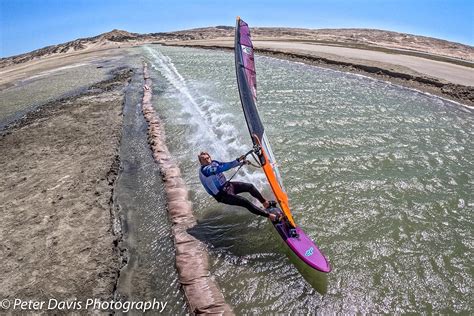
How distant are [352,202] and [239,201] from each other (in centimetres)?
341

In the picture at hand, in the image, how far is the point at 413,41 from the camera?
76.8 meters

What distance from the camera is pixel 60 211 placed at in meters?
10.2

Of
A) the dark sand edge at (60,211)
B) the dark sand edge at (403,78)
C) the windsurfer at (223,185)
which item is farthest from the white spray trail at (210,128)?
the dark sand edge at (403,78)

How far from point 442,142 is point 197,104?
13332 millimetres

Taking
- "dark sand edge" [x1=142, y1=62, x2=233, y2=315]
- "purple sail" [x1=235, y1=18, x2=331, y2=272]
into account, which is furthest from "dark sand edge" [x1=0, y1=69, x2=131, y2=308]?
"purple sail" [x1=235, y1=18, x2=331, y2=272]

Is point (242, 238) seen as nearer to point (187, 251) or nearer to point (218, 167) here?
point (187, 251)

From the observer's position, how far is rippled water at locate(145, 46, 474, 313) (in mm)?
7332

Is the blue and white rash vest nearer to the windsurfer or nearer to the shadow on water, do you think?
the windsurfer

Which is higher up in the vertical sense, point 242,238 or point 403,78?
point 403,78

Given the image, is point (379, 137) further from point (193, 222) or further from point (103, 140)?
point (103, 140)

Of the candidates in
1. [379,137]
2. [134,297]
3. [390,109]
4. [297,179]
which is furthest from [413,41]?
[134,297]

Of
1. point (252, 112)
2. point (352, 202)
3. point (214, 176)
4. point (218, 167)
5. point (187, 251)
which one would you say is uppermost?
point (252, 112)

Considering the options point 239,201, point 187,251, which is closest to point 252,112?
point 239,201

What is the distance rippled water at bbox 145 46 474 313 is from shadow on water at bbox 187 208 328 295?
0.03 meters
